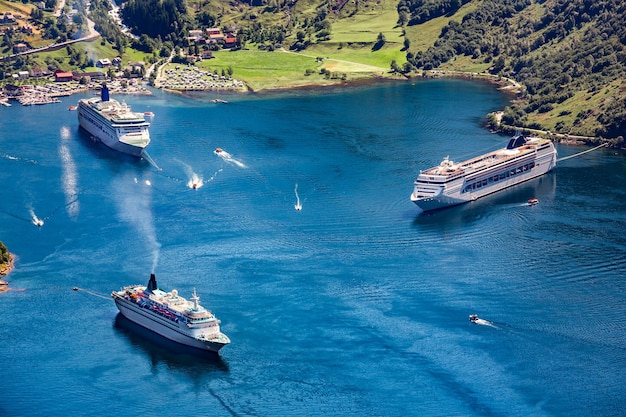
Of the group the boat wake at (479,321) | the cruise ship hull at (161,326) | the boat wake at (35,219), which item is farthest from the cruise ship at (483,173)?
the boat wake at (35,219)

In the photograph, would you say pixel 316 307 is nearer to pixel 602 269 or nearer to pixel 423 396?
pixel 423 396

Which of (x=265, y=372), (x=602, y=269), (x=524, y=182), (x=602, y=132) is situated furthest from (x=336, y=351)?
(x=602, y=132)

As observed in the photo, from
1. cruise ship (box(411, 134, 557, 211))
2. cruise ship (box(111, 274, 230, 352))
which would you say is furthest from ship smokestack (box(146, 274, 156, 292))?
cruise ship (box(411, 134, 557, 211))

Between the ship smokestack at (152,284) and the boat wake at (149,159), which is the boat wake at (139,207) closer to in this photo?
the boat wake at (149,159)

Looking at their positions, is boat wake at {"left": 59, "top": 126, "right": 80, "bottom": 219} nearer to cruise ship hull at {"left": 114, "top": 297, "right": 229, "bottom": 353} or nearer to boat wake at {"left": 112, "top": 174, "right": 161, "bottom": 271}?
boat wake at {"left": 112, "top": 174, "right": 161, "bottom": 271}

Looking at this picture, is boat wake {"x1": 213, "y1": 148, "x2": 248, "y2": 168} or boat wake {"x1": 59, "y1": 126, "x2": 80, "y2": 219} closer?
boat wake {"x1": 59, "y1": 126, "x2": 80, "y2": 219}

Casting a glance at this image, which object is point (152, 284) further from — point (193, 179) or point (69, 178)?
point (69, 178)

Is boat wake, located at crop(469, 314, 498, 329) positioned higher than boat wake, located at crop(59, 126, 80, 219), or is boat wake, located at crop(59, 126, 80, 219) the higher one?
boat wake, located at crop(59, 126, 80, 219)
